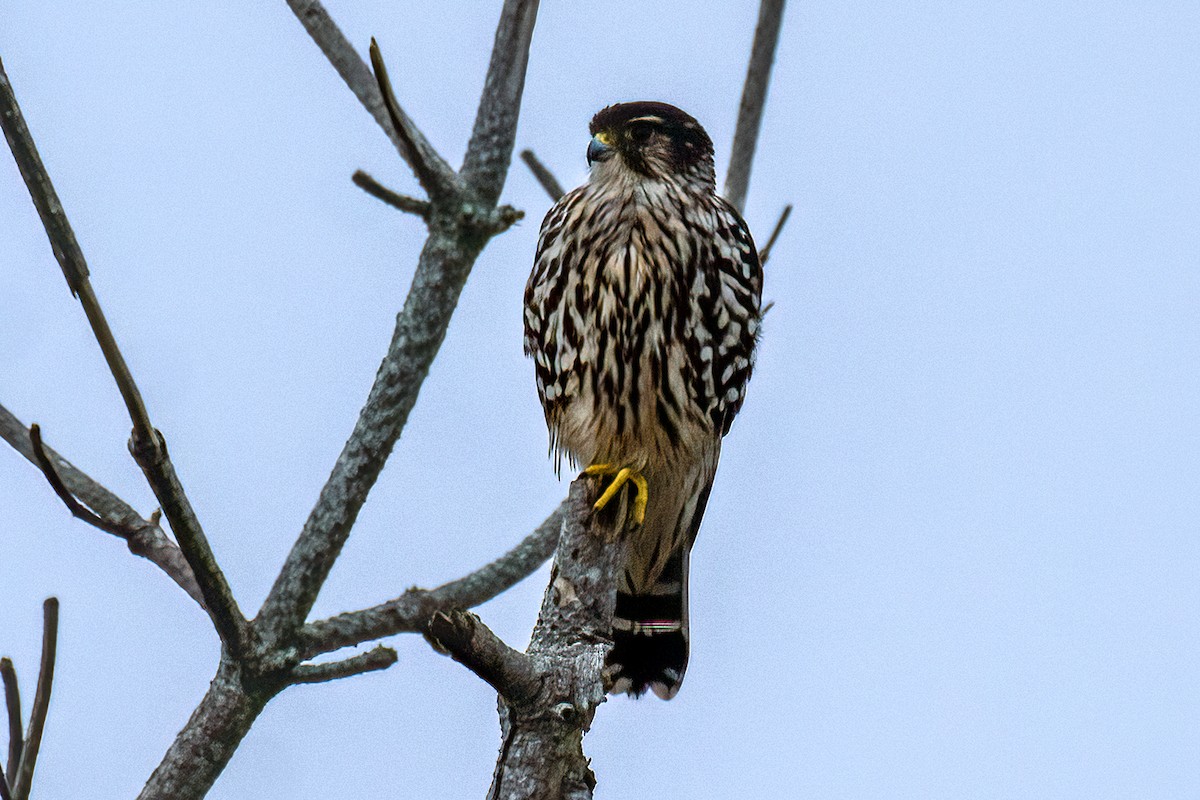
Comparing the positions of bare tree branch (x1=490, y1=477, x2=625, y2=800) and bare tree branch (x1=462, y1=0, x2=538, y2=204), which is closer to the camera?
bare tree branch (x1=490, y1=477, x2=625, y2=800)

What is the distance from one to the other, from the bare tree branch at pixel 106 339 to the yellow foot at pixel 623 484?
3.55 ft

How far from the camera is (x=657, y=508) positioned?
3.93 meters

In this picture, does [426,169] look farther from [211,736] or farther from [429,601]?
[211,736]

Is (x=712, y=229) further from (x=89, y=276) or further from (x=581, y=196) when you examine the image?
(x=89, y=276)

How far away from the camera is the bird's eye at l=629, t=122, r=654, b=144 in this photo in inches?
162

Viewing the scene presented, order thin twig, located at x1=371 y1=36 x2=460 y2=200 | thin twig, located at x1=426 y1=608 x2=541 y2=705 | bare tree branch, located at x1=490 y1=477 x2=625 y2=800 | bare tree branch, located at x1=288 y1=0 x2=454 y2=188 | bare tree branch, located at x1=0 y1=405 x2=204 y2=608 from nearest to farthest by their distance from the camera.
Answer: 1. thin twig, located at x1=426 y1=608 x2=541 y2=705
2. bare tree branch, located at x1=490 y1=477 x2=625 y2=800
3. bare tree branch, located at x1=0 y1=405 x2=204 y2=608
4. thin twig, located at x1=371 y1=36 x2=460 y2=200
5. bare tree branch, located at x1=288 y1=0 x2=454 y2=188

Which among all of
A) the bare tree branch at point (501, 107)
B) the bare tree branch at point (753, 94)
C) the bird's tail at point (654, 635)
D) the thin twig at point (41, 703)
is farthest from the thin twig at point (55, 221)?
the bare tree branch at point (753, 94)

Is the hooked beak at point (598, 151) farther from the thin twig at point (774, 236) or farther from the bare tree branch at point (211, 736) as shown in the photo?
the bare tree branch at point (211, 736)

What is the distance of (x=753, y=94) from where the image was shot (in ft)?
14.7

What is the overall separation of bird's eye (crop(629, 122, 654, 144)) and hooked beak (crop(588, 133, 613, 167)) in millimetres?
82

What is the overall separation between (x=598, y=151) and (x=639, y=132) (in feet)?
0.49

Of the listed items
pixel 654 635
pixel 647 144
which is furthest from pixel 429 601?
pixel 647 144

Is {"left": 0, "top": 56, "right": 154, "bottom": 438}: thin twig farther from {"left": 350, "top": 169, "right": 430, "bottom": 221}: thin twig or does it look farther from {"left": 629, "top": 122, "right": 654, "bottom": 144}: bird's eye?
{"left": 629, "top": 122, "right": 654, "bottom": 144}: bird's eye

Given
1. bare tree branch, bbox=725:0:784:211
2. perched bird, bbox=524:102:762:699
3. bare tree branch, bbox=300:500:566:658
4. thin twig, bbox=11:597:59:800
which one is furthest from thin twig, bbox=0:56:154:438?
bare tree branch, bbox=725:0:784:211
